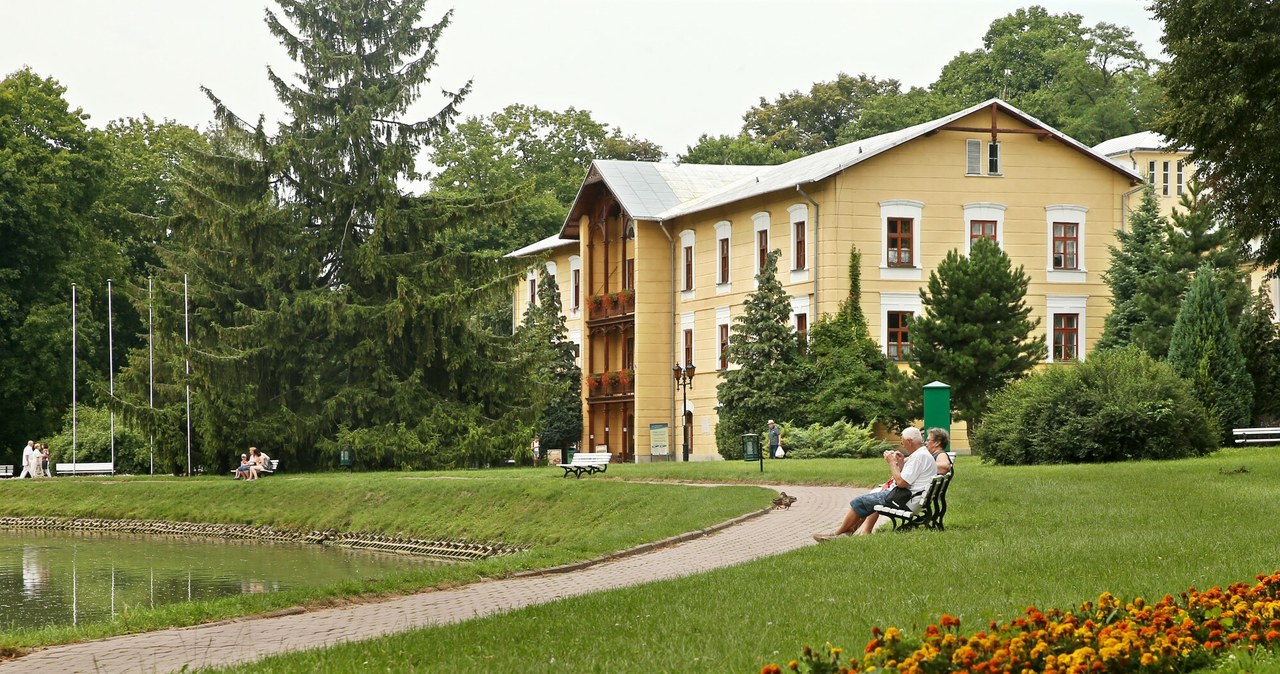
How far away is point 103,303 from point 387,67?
26.2 meters

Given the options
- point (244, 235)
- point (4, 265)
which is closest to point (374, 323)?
point (244, 235)

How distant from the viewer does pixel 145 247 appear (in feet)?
237

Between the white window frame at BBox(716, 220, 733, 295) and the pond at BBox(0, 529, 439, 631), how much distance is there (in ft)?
80.9

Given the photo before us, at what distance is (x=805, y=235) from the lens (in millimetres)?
53531

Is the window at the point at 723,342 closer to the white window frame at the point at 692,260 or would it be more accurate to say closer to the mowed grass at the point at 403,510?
the white window frame at the point at 692,260

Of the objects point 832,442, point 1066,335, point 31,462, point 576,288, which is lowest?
point 31,462

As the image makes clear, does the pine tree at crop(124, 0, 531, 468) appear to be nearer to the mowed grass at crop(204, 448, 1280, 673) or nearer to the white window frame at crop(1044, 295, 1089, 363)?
the white window frame at crop(1044, 295, 1089, 363)

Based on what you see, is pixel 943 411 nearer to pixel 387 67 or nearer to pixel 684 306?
pixel 387 67

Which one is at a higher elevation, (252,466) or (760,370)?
(760,370)

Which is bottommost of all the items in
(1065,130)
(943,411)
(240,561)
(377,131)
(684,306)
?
(240,561)

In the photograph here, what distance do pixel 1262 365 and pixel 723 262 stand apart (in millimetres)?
20746

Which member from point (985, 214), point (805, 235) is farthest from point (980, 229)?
point (805, 235)

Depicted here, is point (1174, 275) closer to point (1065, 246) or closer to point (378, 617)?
point (1065, 246)

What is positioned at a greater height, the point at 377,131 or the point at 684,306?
the point at 377,131
